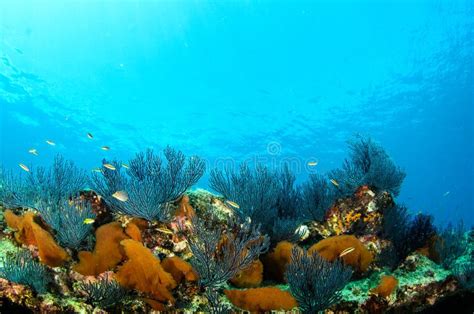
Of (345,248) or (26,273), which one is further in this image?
(345,248)

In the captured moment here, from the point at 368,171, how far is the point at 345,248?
3.23 m

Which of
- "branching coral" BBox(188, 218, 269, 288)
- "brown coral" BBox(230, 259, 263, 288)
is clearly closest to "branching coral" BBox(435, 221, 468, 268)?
"brown coral" BBox(230, 259, 263, 288)

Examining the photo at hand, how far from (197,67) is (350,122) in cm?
2424

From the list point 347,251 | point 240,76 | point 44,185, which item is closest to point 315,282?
point 347,251

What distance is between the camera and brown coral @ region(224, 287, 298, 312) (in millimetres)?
4160

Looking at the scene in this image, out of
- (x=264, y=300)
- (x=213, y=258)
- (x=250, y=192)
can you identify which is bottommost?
(x=264, y=300)

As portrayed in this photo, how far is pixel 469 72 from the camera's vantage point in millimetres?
39094

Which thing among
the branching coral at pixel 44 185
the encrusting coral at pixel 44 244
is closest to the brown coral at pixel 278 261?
the encrusting coral at pixel 44 244

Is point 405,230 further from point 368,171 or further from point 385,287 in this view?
point 385,287

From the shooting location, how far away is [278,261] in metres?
5.14

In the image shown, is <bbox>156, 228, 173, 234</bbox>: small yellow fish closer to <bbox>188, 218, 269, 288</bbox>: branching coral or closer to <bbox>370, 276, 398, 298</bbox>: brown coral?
<bbox>188, 218, 269, 288</bbox>: branching coral

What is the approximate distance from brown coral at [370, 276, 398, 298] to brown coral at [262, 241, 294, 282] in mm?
1337

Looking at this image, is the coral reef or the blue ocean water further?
the blue ocean water

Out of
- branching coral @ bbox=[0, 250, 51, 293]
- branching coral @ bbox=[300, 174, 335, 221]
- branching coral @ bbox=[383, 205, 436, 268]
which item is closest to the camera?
branching coral @ bbox=[0, 250, 51, 293]
